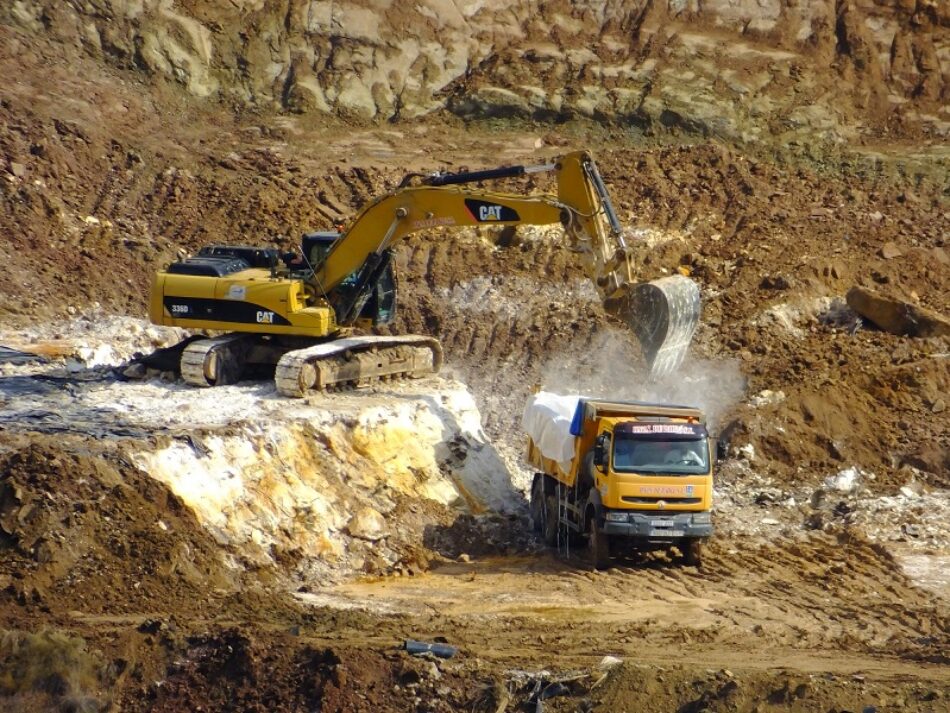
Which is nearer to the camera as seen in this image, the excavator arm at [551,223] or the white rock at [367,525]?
the white rock at [367,525]

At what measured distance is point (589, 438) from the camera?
712 inches

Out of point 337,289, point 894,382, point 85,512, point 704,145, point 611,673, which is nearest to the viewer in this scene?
point 611,673

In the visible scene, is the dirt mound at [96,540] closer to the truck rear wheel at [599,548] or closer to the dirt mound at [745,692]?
the truck rear wheel at [599,548]

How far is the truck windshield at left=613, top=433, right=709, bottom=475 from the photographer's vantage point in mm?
17219

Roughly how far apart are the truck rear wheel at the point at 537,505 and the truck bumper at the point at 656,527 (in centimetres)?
221

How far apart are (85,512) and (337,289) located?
672 centimetres

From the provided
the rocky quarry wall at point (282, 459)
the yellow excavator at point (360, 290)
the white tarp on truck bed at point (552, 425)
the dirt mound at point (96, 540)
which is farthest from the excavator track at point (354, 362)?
the dirt mound at point (96, 540)

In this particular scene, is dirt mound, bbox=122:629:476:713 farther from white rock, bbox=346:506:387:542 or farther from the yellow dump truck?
the yellow dump truck

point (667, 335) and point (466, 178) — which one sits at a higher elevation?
point (466, 178)

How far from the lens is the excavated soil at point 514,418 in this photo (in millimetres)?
12781

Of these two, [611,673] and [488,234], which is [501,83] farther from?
[611,673]

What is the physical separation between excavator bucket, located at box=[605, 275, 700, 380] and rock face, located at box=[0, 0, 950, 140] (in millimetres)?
12821

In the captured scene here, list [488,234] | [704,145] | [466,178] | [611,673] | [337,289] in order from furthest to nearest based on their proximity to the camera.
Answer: [704,145]
[488,234]
[337,289]
[466,178]
[611,673]

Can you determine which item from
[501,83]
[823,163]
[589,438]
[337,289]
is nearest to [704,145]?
[823,163]
